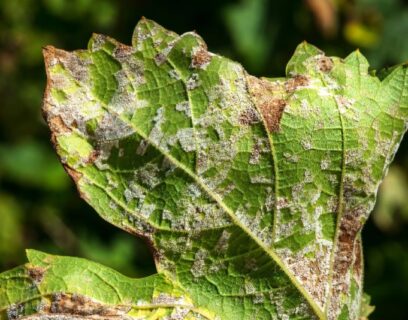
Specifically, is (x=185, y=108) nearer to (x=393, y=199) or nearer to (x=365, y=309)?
(x=365, y=309)

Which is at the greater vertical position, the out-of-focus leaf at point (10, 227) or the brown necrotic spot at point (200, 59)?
the out-of-focus leaf at point (10, 227)

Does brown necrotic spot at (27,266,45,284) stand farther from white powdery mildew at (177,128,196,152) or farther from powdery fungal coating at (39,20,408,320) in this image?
white powdery mildew at (177,128,196,152)

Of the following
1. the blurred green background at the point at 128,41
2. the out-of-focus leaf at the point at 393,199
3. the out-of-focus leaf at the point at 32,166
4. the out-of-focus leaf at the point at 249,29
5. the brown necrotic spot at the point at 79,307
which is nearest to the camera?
the brown necrotic spot at the point at 79,307

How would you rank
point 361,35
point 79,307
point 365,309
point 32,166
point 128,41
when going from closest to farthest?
point 79,307, point 365,309, point 361,35, point 128,41, point 32,166

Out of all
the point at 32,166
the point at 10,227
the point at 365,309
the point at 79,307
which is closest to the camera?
the point at 79,307

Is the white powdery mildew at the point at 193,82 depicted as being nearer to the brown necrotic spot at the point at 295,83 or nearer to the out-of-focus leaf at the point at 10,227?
the brown necrotic spot at the point at 295,83

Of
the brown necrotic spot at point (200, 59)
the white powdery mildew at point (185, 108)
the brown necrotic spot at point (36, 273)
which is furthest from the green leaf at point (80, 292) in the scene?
the brown necrotic spot at point (200, 59)

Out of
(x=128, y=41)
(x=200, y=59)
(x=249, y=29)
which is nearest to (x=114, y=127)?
(x=200, y=59)
